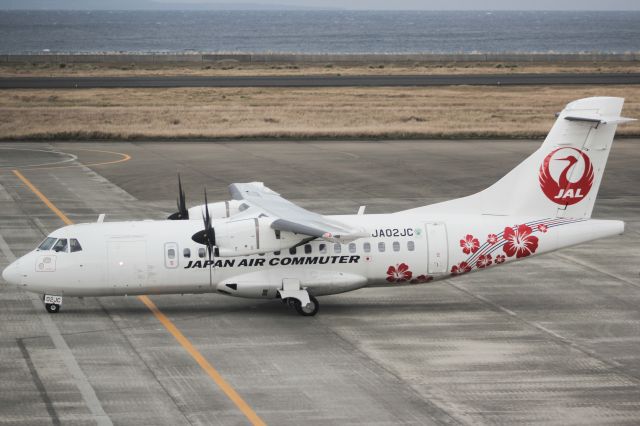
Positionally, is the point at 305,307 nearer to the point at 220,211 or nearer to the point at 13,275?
the point at 220,211

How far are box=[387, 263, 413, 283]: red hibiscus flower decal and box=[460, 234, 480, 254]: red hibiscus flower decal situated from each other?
1.71 meters

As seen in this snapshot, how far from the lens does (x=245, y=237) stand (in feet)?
87.5

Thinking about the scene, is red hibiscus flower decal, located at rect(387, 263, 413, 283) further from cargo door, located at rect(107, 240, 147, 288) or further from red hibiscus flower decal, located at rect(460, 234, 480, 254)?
cargo door, located at rect(107, 240, 147, 288)

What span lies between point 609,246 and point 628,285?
19.5ft

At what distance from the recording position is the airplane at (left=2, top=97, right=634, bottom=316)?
27484 millimetres

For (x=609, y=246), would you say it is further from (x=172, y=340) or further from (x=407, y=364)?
(x=172, y=340)

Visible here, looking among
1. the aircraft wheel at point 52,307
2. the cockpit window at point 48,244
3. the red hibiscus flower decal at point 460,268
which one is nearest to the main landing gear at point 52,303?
the aircraft wheel at point 52,307

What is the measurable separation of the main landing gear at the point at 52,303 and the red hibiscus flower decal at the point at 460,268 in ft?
37.4

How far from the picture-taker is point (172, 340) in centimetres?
2575

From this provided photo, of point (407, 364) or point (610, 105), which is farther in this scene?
point (610, 105)

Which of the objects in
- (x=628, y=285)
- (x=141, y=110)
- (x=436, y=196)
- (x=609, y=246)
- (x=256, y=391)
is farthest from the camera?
(x=141, y=110)

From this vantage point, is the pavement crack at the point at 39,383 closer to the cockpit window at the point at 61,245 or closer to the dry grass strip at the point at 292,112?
the cockpit window at the point at 61,245

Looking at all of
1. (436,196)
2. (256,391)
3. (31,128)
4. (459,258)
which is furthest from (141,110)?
(256,391)

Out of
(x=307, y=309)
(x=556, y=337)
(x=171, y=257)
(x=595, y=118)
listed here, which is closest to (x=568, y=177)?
(x=595, y=118)
